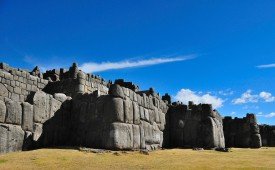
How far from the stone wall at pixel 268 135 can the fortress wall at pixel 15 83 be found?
2484cm

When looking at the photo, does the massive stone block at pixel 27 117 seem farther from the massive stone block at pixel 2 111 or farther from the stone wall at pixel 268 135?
the stone wall at pixel 268 135

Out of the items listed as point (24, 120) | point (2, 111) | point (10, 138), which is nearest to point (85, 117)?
point (24, 120)

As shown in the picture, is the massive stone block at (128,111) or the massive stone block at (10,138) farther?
the massive stone block at (128,111)

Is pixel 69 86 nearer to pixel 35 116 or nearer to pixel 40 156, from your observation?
pixel 35 116

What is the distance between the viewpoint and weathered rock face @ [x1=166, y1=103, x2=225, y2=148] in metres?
23.4

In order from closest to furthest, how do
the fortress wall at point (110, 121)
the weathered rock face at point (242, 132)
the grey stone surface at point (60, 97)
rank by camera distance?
the fortress wall at point (110, 121) < the grey stone surface at point (60, 97) < the weathered rock face at point (242, 132)

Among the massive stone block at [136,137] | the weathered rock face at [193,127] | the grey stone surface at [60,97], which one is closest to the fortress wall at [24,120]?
the grey stone surface at [60,97]

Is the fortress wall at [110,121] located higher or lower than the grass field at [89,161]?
higher

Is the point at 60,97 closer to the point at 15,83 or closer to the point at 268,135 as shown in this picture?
the point at 15,83

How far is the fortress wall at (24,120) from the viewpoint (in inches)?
550

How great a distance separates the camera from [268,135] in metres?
36.6

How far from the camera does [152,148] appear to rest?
1941cm

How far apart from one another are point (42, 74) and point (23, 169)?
1137 cm

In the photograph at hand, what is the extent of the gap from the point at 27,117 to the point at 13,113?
736 mm
